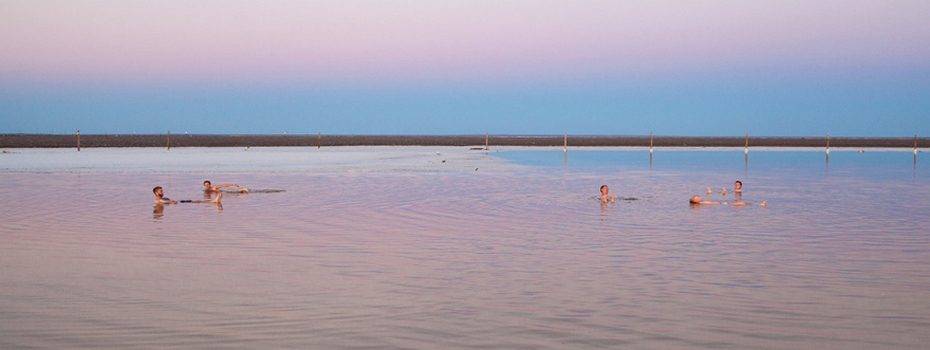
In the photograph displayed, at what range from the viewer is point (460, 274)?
32.7 feet

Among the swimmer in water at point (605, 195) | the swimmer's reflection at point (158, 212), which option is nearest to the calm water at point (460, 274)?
the swimmer's reflection at point (158, 212)

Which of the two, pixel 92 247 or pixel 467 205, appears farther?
pixel 467 205

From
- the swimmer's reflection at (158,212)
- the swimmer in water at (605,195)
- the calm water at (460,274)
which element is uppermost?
the swimmer in water at (605,195)

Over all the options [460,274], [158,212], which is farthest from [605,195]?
[460,274]

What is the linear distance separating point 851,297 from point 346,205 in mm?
12401

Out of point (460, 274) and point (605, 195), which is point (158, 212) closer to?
point (460, 274)

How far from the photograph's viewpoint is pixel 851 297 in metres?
8.62

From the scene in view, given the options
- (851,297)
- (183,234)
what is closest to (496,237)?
(183,234)

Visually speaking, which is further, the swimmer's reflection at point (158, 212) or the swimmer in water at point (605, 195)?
the swimmer in water at point (605, 195)

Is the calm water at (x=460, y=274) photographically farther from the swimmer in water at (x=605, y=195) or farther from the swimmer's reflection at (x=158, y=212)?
the swimmer in water at (x=605, y=195)

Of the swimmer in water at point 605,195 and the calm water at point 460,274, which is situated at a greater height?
the swimmer in water at point 605,195

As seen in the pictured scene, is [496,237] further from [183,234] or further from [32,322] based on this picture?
[32,322]

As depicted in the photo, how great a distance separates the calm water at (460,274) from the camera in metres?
7.15

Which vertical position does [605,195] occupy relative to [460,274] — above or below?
above
